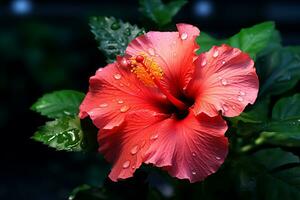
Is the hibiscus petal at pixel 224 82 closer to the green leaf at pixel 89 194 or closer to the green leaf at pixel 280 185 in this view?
the green leaf at pixel 280 185

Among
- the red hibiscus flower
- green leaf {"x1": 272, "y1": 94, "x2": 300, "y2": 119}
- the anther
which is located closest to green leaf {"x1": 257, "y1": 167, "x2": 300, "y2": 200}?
green leaf {"x1": 272, "y1": 94, "x2": 300, "y2": 119}

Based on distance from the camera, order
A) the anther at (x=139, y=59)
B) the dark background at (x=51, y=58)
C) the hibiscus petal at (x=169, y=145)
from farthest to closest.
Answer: the dark background at (x=51, y=58) < the anther at (x=139, y=59) < the hibiscus petal at (x=169, y=145)

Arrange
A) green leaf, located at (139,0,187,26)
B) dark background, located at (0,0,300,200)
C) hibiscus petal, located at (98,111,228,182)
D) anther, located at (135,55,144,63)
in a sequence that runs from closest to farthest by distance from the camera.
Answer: hibiscus petal, located at (98,111,228,182) < anther, located at (135,55,144,63) < green leaf, located at (139,0,187,26) < dark background, located at (0,0,300,200)

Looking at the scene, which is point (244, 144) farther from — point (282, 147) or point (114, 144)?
point (114, 144)

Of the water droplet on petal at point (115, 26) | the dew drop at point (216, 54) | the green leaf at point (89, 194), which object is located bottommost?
the green leaf at point (89, 194)

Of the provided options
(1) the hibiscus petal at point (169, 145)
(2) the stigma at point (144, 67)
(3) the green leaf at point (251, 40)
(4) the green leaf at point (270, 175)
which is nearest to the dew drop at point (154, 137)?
(1) the hibiscus petal at point (169, 145)

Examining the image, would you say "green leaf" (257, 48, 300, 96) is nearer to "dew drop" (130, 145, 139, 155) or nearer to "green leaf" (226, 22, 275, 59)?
"green leaf" (226, 22, 275, 59)
